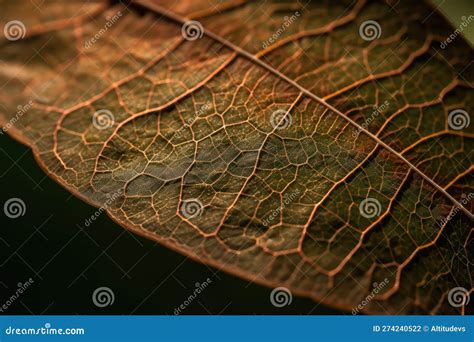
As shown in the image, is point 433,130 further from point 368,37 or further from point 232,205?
point 232,205

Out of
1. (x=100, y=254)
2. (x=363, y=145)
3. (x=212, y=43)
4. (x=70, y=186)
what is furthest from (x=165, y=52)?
(x=100, y=254)
